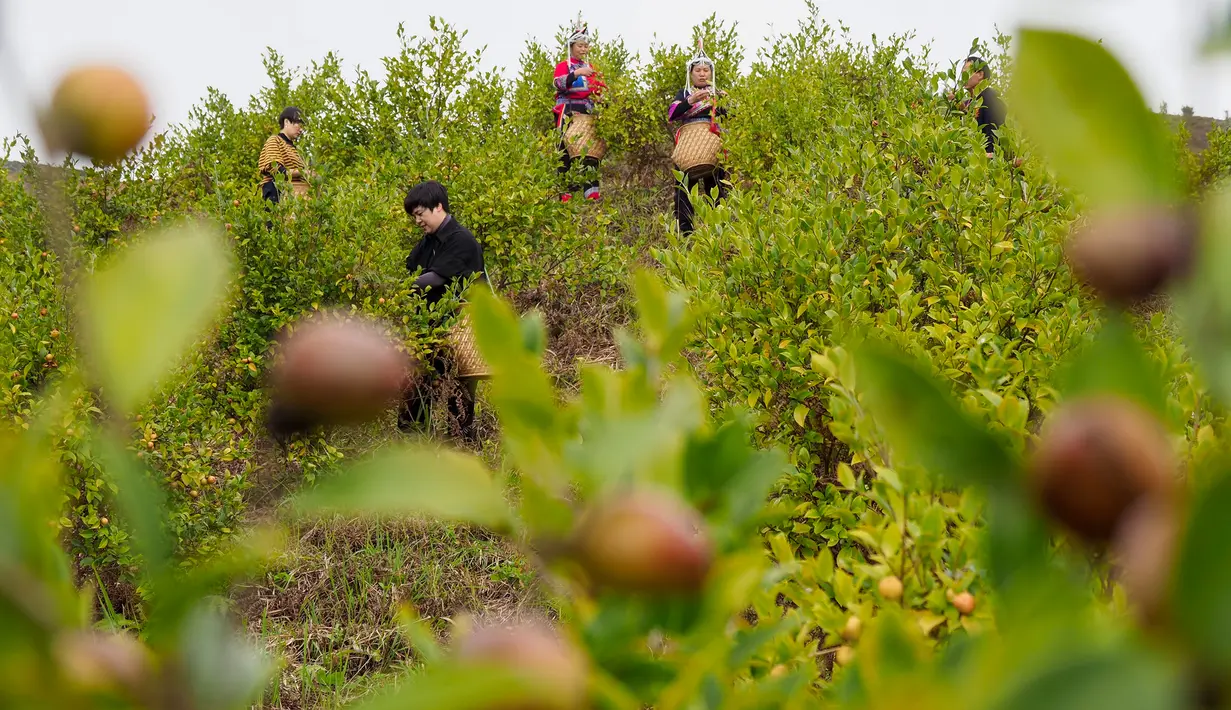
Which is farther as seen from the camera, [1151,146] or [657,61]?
[657,61]

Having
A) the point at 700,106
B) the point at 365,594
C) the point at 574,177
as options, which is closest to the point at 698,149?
the point at 700,106

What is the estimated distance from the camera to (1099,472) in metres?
0.21

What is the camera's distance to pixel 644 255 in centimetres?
580

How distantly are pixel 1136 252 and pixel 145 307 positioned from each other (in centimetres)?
24

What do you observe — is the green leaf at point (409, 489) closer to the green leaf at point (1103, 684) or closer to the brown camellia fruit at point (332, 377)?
the brown camellia fruit at point (332, 377)

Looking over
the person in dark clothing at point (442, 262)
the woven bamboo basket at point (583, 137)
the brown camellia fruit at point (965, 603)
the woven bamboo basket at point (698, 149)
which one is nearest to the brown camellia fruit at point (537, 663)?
the brown camellia fruit at point (965, 603)

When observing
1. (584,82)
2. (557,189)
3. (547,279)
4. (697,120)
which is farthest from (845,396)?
(584,82)

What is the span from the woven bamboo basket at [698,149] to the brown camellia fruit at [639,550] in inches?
235

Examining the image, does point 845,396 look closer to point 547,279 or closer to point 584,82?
point 547,279

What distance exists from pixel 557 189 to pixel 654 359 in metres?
5.11

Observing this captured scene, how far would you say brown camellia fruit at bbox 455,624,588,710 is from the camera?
0.24 m

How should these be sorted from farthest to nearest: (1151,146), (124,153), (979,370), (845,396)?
(979,370), (845,396), (124,153), (1151,146)

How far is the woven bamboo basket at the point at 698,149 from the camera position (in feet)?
20.0

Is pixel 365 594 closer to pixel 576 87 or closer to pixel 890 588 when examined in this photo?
pixel 890 588
